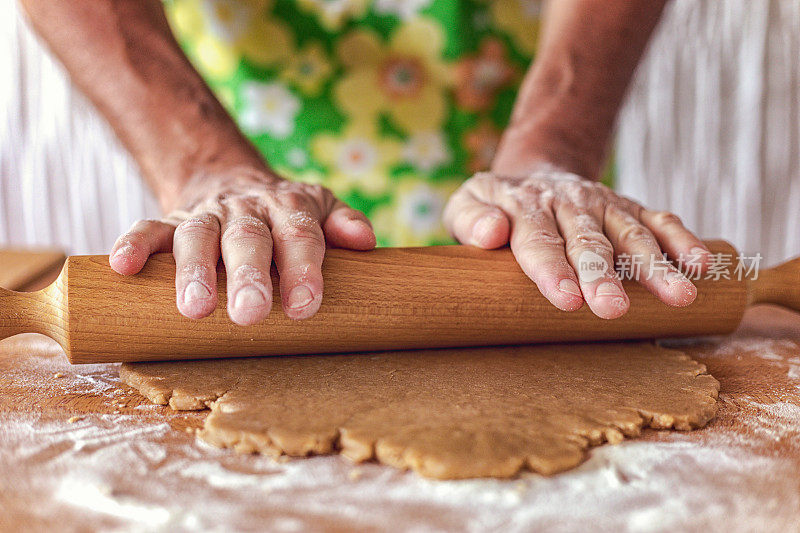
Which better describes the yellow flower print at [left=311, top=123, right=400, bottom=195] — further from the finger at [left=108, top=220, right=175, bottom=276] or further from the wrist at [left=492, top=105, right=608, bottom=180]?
the finger at [left=108, top=220, right=175, bottom=276]

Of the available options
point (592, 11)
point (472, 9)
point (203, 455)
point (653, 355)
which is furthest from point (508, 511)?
point (472, 9)

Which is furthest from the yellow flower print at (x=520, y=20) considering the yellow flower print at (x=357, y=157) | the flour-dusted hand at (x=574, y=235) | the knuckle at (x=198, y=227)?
the knuckle at (x=198, y=227)

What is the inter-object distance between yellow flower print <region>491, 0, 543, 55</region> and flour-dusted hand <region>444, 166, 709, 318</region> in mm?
741

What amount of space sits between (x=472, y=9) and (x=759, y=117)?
5.05ft

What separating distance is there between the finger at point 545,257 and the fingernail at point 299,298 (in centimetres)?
34

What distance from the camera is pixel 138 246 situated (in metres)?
0.93

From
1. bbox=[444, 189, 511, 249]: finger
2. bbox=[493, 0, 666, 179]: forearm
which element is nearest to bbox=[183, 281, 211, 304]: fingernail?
bbox=[444, 189, 511, 249]: finger

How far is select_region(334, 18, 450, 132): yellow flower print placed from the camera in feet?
6.08

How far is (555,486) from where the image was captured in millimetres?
663

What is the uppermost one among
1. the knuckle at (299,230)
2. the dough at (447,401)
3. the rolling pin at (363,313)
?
the knuckle at (299,230)

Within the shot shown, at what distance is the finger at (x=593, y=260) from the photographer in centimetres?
92

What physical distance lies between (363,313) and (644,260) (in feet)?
1.48

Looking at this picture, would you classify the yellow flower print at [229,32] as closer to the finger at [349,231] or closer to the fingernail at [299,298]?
the finger at [349,231]

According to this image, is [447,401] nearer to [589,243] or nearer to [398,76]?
[589,243]
